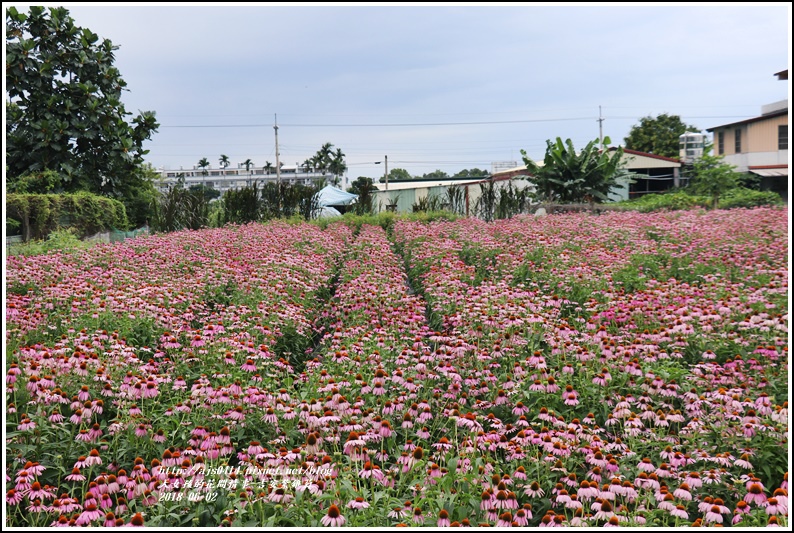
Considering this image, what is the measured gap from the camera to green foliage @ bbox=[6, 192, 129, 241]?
42.9ft

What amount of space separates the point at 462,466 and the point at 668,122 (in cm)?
3730

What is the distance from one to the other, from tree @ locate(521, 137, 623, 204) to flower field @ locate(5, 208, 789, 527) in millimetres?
13436

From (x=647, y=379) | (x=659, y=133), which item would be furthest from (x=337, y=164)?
(x=647, y=379)

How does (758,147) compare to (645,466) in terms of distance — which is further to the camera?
(758,147)

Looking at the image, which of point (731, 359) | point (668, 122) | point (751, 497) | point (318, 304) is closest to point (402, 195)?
point (668, 122)

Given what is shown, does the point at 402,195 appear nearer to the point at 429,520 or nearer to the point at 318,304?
the point at 318,304

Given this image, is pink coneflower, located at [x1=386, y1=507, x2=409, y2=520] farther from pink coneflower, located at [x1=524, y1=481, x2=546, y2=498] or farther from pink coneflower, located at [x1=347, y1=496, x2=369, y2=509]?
pink coneflower, located at [x1=524, y1=481, x2=546, y2=498]

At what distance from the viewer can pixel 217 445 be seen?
2531 mm

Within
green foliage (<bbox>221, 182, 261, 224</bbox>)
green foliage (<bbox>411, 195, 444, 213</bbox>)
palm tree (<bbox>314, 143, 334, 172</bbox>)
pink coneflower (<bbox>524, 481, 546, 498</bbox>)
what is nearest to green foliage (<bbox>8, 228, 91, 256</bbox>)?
green foliage (<bbox>221, 182, 261, 224</bbox>)

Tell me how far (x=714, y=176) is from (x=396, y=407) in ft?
62.4

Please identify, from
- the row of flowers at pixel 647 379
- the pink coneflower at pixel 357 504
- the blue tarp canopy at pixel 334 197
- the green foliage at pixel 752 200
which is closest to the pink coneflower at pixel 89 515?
the pink coneflower at pixel 357 504

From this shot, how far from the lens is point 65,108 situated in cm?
1722

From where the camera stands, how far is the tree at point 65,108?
16.7 meters

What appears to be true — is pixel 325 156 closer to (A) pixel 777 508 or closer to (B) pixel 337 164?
(B) pixel 337 164
